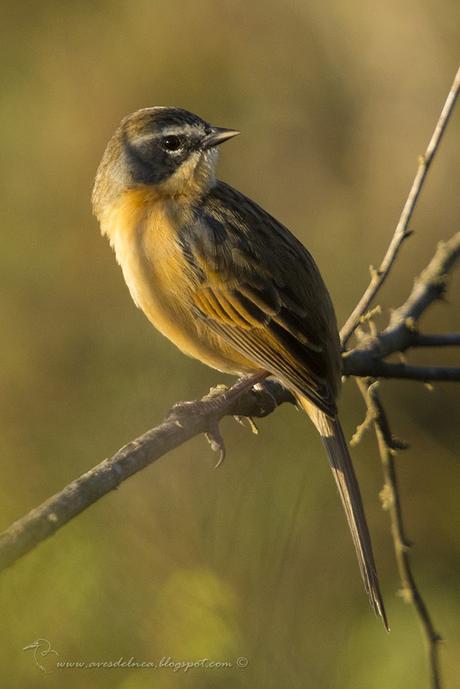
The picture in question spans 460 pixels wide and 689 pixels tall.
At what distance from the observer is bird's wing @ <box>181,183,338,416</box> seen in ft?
16.0

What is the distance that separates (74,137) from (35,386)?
7.86 ft

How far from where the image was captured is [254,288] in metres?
4.98

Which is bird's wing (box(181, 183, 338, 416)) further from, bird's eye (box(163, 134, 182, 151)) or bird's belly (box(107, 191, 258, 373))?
bird's eye (box(163, 134, 182, 151))

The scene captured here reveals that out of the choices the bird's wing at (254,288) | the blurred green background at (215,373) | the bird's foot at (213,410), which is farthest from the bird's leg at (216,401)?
the blurred green background at (215,373)

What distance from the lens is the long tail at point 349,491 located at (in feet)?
14.0

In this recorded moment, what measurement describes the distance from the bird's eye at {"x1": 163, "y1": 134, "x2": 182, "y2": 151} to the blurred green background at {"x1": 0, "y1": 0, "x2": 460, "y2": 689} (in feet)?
3.87

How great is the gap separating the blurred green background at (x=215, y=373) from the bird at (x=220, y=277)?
302 millimetres

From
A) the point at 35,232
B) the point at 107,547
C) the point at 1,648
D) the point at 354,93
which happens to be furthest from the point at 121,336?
the point at 1,648

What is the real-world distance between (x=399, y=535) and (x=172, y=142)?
90.5 inches

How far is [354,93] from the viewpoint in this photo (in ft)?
31.1

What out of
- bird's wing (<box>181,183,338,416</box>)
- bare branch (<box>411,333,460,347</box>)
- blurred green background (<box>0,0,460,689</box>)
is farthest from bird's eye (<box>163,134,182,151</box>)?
bare branch (<box>411,333,460,347</box>)

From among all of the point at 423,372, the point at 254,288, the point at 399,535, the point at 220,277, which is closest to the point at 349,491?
the point at 399,535

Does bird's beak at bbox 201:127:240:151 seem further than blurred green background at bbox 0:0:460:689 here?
Yes

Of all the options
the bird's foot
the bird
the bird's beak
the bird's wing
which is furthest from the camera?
the bird's beak
